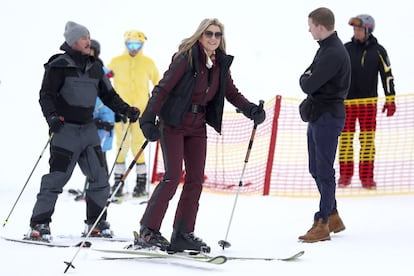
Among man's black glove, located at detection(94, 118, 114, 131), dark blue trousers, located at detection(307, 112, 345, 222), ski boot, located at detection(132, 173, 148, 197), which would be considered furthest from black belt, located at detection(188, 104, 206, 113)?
ski boot, located at detection(132, 173, 148, 197)

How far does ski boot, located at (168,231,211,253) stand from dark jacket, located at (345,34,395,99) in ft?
14.2

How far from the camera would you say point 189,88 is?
5.83 m

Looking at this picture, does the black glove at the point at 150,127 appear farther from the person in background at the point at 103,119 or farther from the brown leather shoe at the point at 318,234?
the person in background at the point at 103,119

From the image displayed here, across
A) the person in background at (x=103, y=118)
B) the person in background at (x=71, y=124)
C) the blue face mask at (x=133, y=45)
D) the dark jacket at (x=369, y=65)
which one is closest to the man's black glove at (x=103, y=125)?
the person in background at (x=103, y=118)

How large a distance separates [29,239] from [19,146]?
8.86 metres

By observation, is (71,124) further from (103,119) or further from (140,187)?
(140,187)

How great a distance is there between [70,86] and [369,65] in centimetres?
415

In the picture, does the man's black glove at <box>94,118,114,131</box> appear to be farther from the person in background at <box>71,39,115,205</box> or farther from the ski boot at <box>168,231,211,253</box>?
the ski boot at <box>168,231,211,253</box>

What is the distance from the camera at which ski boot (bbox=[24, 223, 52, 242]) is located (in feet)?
21.8

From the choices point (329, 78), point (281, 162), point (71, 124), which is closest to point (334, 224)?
point (329, 78)

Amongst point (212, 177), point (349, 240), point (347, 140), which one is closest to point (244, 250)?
point (349, 240)

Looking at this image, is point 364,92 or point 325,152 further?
point 364,92

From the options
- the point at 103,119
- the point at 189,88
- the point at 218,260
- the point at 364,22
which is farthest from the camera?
the point at 103,119

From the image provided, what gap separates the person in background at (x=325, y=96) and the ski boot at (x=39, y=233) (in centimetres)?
204
